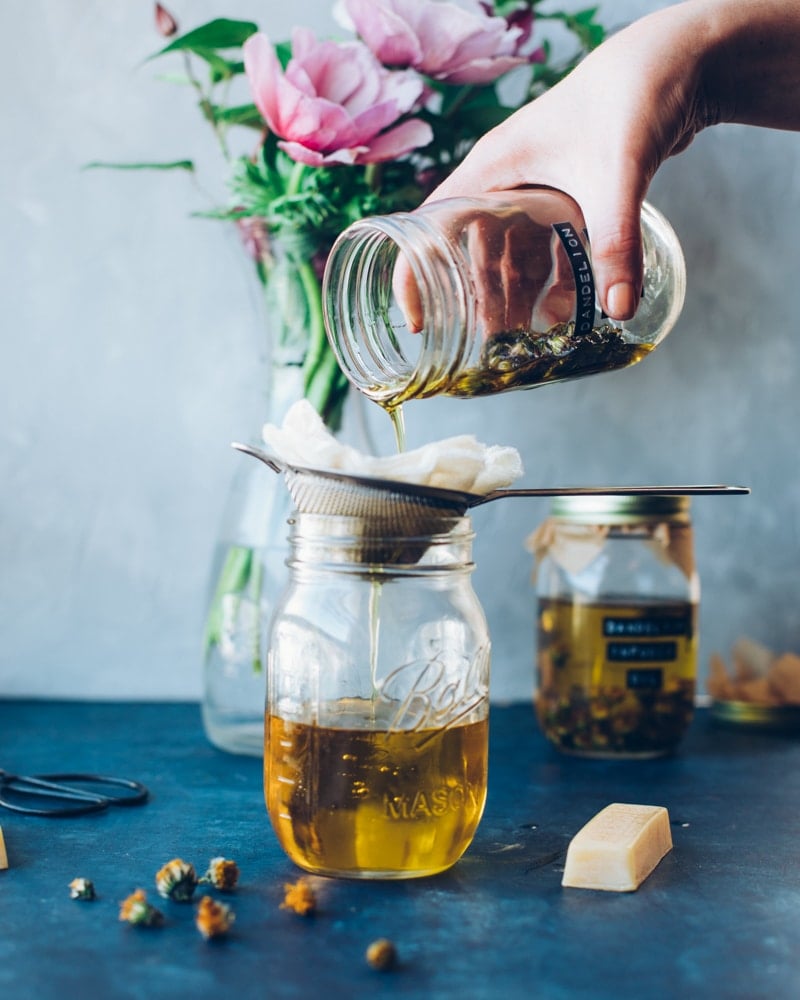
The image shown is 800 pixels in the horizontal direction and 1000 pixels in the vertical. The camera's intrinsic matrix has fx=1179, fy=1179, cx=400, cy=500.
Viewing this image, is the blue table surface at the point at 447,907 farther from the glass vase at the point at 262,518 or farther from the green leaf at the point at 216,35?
the green leaf at the point at 216,35

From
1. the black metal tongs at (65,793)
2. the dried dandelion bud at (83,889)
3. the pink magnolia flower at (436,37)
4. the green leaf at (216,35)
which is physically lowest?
the black metal tongs at (65,793)

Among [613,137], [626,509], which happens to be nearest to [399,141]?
[613,137]

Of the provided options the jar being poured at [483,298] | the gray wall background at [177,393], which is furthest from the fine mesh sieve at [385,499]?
the gray wall background at [177,393]

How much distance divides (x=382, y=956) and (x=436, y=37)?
79 centimetres

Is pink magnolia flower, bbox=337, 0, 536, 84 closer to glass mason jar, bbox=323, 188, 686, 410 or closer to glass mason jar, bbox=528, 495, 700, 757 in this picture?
glass mason jar, bbox=323, 188, 686, 410

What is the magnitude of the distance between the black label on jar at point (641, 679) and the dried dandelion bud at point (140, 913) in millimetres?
559

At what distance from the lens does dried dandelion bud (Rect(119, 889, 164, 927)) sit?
0.65 meters

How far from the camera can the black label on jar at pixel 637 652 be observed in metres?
1.10

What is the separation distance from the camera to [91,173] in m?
1.34

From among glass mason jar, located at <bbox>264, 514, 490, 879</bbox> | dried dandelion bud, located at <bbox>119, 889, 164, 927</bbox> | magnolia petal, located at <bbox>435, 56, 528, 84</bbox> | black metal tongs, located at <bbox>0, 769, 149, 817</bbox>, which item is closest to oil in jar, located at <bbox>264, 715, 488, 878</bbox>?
glass mason jar, located at <bbox>264, 514, 490, 879</bbox>

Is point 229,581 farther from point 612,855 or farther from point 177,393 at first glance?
point 612,855

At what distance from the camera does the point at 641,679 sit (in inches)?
43.1

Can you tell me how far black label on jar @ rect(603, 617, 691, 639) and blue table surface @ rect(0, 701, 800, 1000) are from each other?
0.13 metres

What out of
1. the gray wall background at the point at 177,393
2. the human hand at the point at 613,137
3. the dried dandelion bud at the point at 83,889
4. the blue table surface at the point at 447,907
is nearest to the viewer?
the blue table surface at the point at 447,907
